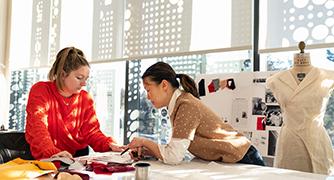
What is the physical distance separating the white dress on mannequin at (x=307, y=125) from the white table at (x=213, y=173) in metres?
0.41

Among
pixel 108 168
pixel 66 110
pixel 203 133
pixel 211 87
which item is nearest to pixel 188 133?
pixel 203 133

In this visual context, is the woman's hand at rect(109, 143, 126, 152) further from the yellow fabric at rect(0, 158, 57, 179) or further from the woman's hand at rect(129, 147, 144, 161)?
the yellow fabric at rect(0, 158, 57, 179)

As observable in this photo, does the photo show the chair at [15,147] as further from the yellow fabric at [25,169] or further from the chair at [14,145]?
the yellow fabric at [25,169]

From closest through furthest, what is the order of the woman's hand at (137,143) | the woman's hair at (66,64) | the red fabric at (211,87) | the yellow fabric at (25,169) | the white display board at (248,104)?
the yellow fabric at (25,169), the woman's hand at (137,143), the woman's hair at (66,64), the white display board at (248,104), the red fabric at (211,87)

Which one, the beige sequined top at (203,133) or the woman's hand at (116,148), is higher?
the beige sequined top at (203,133)

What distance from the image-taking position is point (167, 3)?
9.91 ft

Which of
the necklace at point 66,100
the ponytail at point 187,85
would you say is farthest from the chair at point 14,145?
the ponytail at point 187,85

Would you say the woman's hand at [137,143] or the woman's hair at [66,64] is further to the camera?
the woman's hair at [66,64]

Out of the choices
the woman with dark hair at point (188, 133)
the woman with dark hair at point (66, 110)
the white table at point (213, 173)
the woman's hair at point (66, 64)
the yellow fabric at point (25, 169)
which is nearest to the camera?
the yellow fabric at point (25, 169)

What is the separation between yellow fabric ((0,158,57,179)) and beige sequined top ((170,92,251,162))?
597 millimetres

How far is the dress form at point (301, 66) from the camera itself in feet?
6.57

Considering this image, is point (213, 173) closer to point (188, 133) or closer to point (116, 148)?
point (188, 133)

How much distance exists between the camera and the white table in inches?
53.0

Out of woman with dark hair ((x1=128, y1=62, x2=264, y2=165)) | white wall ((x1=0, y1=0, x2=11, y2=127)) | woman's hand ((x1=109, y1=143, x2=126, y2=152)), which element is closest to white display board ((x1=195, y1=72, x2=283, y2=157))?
woman with dark hair ((x1=128, y1=62, x2=264, y2=165))
